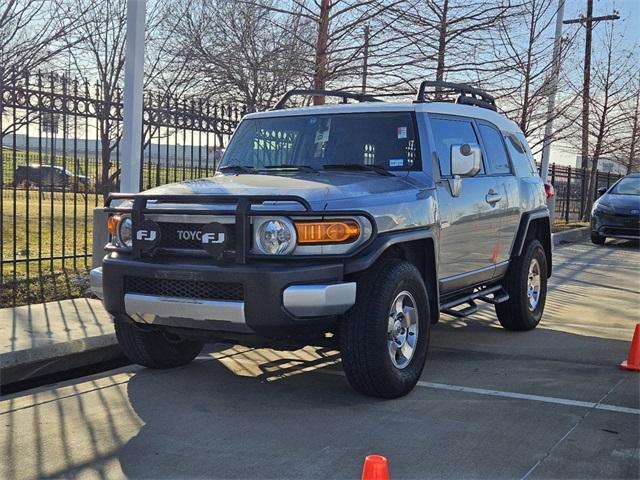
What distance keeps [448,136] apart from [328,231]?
7.12 feet

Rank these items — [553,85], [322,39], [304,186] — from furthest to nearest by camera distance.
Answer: [553,85], [322,39], [304,186]

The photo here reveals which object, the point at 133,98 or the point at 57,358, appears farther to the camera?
the point at 133,98

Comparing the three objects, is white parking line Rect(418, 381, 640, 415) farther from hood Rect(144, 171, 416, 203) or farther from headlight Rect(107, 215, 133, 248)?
headlight Rect(107, 215, 133, 248)

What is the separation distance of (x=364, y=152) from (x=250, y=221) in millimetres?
1641

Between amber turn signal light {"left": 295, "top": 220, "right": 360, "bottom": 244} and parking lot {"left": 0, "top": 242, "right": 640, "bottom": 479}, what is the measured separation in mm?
1153

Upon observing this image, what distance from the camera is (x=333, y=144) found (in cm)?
603

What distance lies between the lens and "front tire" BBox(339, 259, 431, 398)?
15.4 ft

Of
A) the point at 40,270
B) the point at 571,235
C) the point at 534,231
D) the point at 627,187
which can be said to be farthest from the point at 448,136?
the point at 571,235

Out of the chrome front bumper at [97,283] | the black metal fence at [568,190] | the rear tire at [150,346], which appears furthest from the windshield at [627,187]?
the chrome front bumper at [97,283]

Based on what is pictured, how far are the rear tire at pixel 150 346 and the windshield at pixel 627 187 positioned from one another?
14.3m

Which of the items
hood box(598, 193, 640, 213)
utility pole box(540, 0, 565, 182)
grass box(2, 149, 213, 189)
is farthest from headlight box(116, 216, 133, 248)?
hood box(598, 193, 640, 213)

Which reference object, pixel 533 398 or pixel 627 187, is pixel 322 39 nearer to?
pixel 533 398

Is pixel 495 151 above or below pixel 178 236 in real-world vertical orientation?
above

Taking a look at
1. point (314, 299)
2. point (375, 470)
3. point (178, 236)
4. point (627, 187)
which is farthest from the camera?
point (627, 187)
